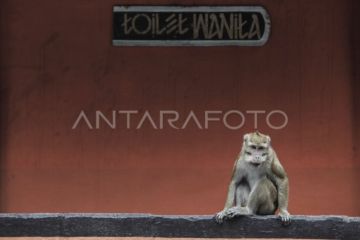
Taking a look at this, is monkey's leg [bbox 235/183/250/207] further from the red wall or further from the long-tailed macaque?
the red wall

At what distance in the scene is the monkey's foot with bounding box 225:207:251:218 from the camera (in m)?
6.62

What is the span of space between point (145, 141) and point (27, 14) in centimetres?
193

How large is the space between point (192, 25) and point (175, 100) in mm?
848

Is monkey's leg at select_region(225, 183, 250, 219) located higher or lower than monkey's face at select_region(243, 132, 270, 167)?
lower

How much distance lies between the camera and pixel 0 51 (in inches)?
364

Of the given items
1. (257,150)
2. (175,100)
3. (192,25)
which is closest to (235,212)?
(257,150)

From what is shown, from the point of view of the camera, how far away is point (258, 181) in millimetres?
6852

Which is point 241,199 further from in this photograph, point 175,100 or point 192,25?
point 192,25

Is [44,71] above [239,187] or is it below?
above

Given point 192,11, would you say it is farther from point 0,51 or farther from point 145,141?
point 0,51

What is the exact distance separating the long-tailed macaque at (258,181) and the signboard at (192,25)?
248cm

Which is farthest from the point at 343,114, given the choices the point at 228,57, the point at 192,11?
the point at 192,11

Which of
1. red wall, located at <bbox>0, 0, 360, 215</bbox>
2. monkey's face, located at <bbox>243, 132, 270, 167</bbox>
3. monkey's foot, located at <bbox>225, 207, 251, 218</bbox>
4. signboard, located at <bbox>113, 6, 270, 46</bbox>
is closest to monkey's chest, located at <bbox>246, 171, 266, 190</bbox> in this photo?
monkey's face, located at <bbox>243, 132, 270, 167</bbox>

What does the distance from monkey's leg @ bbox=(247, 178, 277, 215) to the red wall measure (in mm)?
2344
